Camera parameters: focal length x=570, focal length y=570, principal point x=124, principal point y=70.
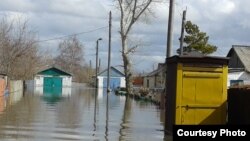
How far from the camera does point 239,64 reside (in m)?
61.5

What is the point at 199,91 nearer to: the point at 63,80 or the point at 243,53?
the point at 243,53

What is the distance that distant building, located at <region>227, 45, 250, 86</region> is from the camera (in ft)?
182

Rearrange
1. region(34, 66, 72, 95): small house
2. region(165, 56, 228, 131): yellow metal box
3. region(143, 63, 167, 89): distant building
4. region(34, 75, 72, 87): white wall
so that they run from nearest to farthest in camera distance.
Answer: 1. region(165, 56, 228, 131): yellow metal box
2. region(143, 63, 167, 89): distant building
3. region(34, 75, 72, 87): white wall
4. region(34, 66, 72, 95): small house

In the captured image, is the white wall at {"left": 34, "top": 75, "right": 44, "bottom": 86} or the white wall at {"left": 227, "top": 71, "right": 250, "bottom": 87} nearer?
the white wall at {"left": 227, "top": 71, "right": 250, "bottom": 87}

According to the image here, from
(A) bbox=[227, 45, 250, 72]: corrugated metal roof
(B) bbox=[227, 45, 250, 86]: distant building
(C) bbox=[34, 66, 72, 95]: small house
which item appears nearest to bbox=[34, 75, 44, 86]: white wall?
(C) bbox=[34, 66, 72, 95]: small house

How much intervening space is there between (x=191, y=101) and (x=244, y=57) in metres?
47.0

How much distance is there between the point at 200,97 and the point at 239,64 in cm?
4713

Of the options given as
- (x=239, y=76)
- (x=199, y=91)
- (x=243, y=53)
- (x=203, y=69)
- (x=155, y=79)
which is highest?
(x=243, y=53)

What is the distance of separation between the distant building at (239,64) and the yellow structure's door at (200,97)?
3885cm

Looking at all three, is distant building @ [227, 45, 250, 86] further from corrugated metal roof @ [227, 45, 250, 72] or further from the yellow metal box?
the yellow metal box

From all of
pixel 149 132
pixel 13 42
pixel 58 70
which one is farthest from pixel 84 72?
pixel 149 132

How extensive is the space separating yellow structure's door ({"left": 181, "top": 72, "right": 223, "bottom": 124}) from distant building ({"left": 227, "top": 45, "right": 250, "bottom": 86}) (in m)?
38.9

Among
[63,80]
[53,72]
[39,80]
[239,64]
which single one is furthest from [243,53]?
[39,80]

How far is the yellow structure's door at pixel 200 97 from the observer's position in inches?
609
